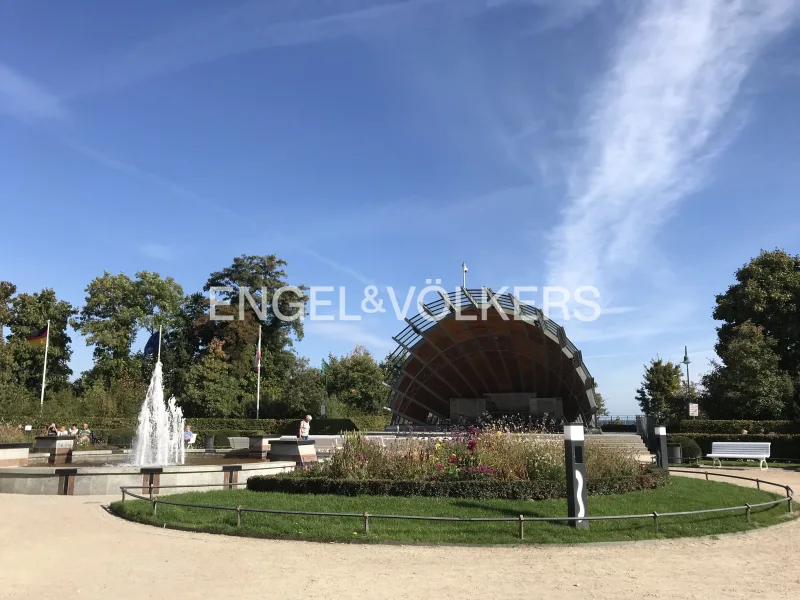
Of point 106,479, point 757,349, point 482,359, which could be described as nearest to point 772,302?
point 757,349

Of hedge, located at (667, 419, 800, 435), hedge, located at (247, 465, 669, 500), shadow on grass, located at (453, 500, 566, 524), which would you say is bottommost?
shadow on grass, located at (453, 500, 566, 524)

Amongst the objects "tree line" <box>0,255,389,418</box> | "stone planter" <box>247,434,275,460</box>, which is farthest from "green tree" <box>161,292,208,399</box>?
"stone planter" <box>247,434,275,460</box>

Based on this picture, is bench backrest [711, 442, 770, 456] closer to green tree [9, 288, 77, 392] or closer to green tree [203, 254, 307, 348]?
green tree [203, 254, 307, 348]

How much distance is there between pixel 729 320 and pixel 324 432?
29.5 meters

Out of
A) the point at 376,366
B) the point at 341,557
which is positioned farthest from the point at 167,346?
the point at 341,557

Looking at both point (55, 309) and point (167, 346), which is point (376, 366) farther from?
point (55, 309)

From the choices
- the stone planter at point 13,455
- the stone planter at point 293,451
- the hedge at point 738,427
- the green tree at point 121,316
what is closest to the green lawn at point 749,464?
the hedge at point 738,427

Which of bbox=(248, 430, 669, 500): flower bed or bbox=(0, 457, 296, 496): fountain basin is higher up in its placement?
bbox=(248, 430, 669, 500): flower bed

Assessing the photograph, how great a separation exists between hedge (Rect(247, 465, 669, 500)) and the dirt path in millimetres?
2881

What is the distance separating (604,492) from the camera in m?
12.2

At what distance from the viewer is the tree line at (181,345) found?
46500 mm

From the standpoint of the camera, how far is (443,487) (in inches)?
460

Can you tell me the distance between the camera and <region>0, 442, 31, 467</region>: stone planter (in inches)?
733

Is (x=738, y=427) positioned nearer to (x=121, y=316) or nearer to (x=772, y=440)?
(x=772, y=440)
